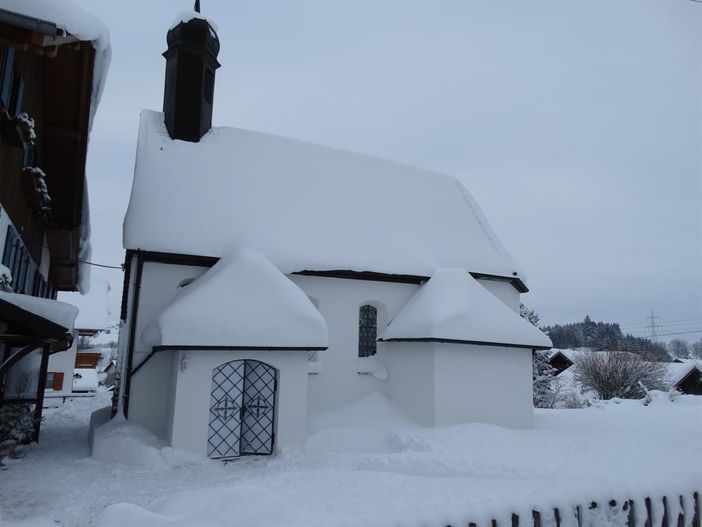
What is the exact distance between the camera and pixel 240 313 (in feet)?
35.3

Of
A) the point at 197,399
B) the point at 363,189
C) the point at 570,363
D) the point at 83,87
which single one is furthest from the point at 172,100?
the point at 570,363

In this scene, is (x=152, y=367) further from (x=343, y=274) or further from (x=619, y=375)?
(x=619, y=375)

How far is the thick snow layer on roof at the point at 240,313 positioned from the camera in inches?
403

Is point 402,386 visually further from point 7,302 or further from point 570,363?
point 570,363

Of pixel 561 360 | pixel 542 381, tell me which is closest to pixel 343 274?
pixel 542 381

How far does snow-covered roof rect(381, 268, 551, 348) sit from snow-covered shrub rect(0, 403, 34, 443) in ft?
26.8

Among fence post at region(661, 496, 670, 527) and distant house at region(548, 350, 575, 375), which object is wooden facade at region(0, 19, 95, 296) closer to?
fence post at region(661, 496, 670, 527)

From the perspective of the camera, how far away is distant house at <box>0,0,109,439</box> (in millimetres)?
5343

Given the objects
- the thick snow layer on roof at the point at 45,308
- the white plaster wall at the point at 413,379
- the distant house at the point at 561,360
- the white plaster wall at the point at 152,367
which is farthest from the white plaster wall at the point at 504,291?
the distant house at the point at 561,360

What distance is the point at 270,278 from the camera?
11734 millimetres

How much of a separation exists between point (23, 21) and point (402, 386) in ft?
36.1

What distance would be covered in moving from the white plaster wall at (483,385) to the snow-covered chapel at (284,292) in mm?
35

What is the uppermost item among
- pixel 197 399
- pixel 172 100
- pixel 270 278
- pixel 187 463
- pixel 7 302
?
pixel 172 100

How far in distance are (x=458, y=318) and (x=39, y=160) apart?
33.7 feet
